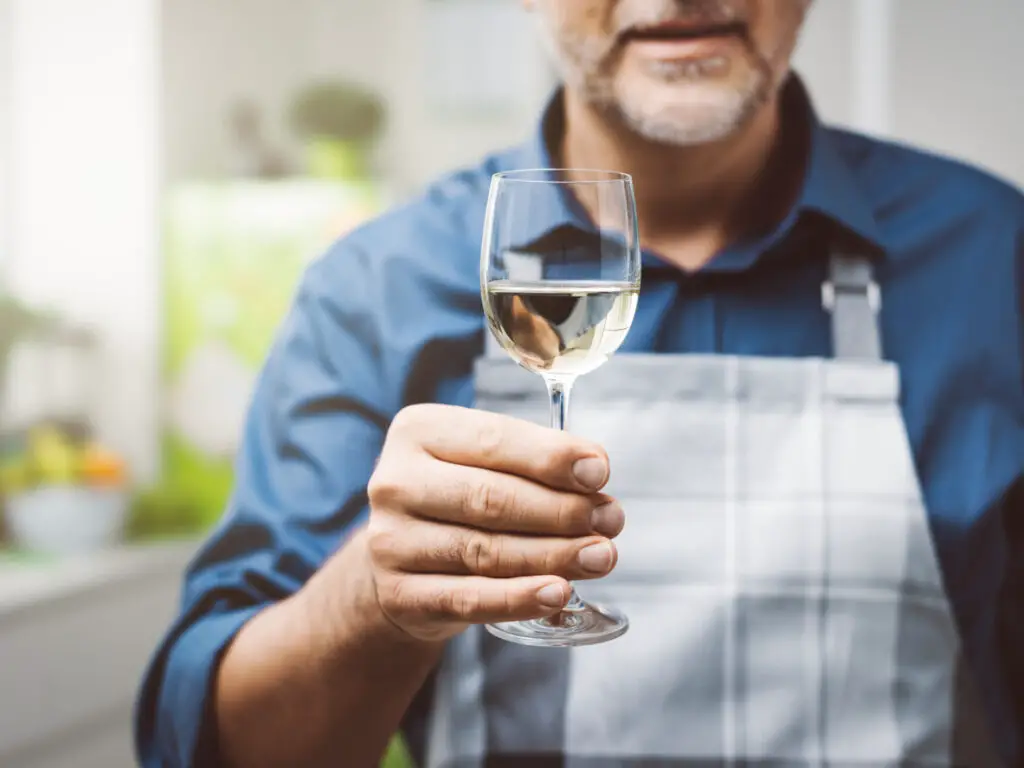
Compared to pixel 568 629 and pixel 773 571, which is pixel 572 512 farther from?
pixel 773 571

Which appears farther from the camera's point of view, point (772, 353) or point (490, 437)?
point (772, 353)

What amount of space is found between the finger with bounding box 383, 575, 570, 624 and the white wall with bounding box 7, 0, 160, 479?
0.98 metres

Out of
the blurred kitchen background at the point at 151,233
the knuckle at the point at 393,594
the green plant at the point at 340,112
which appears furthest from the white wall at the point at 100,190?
the knuckle at the point at 393,594

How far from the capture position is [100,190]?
143cm

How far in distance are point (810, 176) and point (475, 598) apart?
0.36 m

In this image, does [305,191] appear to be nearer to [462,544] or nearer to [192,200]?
[192,200]

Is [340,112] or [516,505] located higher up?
[340,112]

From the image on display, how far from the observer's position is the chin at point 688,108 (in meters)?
0.53

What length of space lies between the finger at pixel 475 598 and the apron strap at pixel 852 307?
1.05ft

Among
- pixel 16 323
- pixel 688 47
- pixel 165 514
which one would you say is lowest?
pixel 165 514

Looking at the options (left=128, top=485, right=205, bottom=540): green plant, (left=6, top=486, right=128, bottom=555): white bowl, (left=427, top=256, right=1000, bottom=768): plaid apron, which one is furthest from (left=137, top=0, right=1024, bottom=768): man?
(left=128, top=485, right=205, bottom=540): green plant

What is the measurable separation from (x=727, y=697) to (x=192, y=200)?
1052mm

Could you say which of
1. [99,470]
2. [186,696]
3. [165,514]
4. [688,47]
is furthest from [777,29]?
[165,514]

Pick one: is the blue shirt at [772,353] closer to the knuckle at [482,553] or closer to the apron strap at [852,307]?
the apron strap at [852,307]
